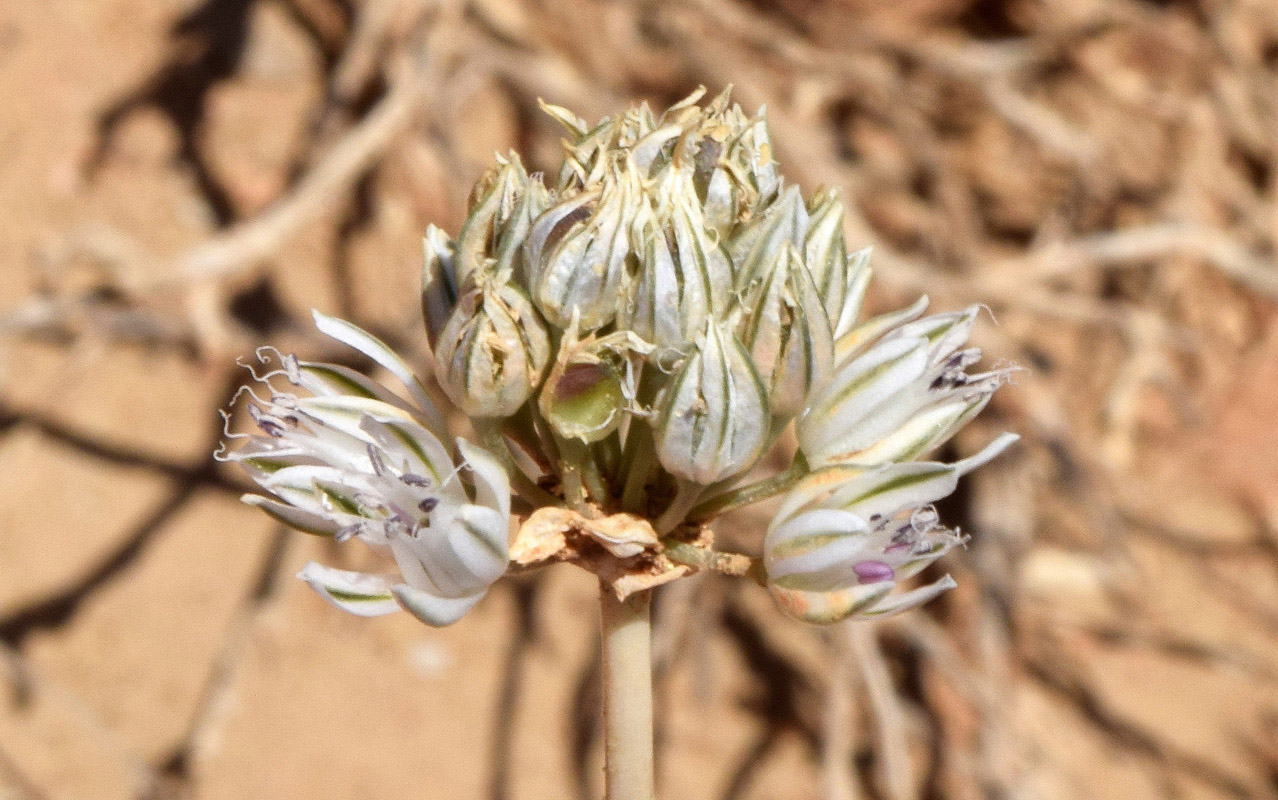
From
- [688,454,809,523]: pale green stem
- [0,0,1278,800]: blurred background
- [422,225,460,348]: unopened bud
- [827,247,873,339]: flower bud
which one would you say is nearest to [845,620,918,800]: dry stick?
[0,0,1278,800]: blurred background

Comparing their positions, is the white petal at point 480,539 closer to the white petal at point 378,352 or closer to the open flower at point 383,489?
the open flower at point 383,489

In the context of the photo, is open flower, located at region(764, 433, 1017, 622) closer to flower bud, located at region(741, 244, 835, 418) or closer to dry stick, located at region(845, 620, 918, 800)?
flower bud, located at region(741, 244, 835, 418)

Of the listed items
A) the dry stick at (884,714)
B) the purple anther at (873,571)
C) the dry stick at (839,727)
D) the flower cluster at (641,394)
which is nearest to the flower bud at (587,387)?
the flower cluster at (641,394)

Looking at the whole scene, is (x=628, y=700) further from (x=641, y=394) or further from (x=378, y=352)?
(x=378, y=352)

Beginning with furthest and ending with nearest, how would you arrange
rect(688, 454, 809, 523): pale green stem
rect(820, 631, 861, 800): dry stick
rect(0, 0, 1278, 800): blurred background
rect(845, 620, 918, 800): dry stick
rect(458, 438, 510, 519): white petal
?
rect(0, 0, 1278, 800): blurred background
rect(820, 631, 861, 800): dry stick
rect(845, 620, 918, 800): dry stick
rect(688, 454, 809, 523): pale green stem
rect(458, 438, 510, 519): white petal

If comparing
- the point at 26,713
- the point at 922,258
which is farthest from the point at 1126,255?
the point at 26,713

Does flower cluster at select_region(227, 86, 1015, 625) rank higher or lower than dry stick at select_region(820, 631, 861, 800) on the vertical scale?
lower

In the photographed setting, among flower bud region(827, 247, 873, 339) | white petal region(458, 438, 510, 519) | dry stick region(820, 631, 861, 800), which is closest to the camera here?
white petal region(458, 438, 510, 519)

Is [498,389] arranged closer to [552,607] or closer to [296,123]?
[552,607]
